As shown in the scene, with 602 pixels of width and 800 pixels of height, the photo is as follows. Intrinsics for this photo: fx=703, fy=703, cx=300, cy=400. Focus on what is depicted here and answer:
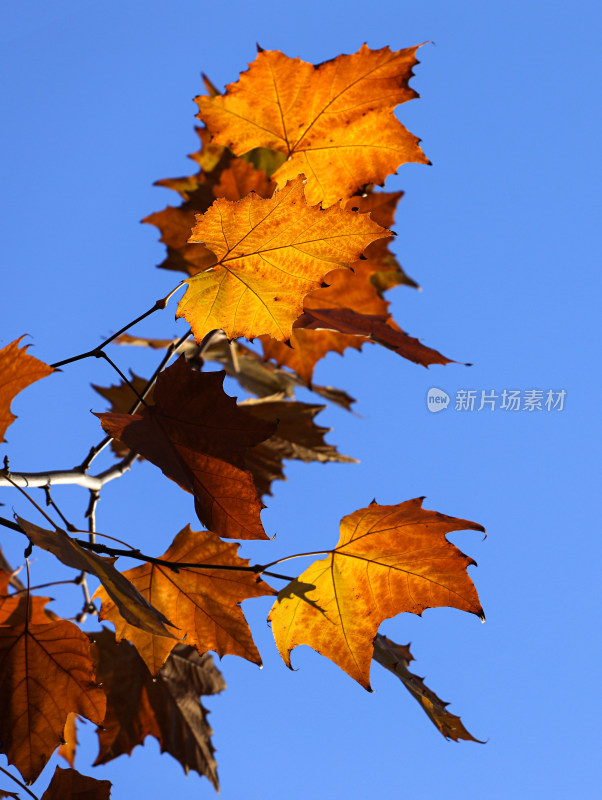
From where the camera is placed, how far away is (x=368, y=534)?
3.12 feet

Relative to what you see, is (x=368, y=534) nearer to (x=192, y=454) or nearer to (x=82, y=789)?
(x=192, y=454)

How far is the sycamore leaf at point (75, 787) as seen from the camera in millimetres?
899

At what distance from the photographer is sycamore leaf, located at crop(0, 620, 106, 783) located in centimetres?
89

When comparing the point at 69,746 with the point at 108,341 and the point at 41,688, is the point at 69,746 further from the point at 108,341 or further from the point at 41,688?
the point at 108,341

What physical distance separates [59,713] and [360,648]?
0.40 meters

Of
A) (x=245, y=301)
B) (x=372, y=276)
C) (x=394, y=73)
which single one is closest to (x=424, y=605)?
(x=245, y=301)

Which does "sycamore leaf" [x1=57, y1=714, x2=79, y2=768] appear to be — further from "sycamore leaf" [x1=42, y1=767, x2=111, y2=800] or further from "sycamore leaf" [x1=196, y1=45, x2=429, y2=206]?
"sycamore leaf" [x1=196, y1=45, x2=429, y2=206]

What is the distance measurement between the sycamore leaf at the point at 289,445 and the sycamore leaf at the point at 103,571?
0.85 meters

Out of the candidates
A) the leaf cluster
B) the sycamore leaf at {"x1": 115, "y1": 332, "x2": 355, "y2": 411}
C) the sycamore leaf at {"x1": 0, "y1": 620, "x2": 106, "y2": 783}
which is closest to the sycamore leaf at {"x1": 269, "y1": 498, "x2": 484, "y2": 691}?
the leaf cluster

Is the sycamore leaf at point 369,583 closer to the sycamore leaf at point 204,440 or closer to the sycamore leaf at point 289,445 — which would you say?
the sycamore leaf at point 204,440

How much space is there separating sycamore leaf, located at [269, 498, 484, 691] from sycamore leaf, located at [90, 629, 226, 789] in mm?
459

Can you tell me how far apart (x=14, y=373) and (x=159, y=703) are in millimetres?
848

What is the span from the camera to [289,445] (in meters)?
1.65

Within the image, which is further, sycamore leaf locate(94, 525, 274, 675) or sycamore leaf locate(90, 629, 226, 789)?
sycamore leaf locate(90, 629, 226, 789)
